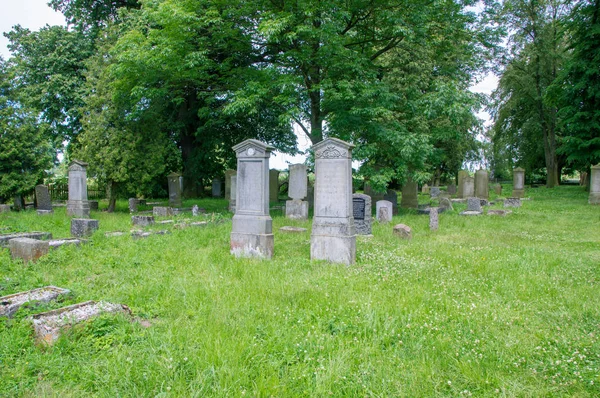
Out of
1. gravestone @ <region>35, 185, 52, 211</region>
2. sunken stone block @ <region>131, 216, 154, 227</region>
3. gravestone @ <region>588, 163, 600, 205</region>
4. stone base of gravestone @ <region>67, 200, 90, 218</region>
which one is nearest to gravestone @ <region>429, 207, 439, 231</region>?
sunken stone block @ <region>131, 216, 154, 227</region>

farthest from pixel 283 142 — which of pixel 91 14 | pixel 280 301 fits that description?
pixel 280 301

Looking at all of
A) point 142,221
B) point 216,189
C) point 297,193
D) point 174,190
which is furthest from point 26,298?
point 216,189

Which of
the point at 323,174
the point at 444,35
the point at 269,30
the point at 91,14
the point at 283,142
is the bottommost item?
the point at 323,174

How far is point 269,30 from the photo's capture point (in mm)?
11750

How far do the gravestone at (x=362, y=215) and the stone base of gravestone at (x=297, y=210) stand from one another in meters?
3.72

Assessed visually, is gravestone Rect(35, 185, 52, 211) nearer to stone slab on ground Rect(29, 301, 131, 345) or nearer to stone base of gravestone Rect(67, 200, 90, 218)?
stone base of gravestone Rect(67, 200, 90, 218)

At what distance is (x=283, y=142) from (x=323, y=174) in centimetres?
1594

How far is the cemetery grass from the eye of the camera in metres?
3.02

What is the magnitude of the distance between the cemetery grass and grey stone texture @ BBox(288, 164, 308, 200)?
7308 millimetres

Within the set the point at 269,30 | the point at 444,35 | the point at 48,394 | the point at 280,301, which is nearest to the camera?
the point at 48,394

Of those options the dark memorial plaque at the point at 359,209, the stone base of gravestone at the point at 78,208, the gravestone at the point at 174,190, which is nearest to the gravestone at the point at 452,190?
the gravestone at the point at 174,190

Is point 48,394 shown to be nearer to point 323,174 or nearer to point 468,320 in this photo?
point 468,320

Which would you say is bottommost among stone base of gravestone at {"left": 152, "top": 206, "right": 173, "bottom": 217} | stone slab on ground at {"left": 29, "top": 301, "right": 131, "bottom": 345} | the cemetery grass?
the cemetery grass

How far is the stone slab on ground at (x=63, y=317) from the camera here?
3.59 metres
